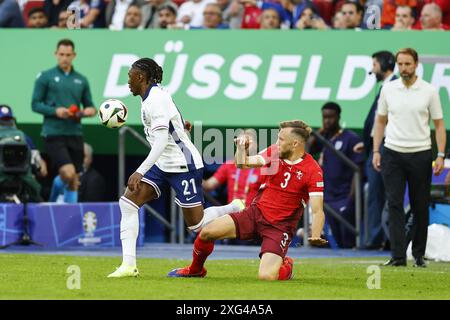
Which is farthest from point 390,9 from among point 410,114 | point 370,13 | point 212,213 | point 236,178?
point 212,213

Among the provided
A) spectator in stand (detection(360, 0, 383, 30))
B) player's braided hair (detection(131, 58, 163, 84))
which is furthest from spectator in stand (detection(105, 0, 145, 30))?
player's braided hair (detection(131, 58, 163, 84))

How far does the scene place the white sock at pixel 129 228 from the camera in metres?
12.9

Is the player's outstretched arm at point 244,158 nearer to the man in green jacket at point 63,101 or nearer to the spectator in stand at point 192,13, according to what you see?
the man in green jacket at point 63,101

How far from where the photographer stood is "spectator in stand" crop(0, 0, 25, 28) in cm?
2194

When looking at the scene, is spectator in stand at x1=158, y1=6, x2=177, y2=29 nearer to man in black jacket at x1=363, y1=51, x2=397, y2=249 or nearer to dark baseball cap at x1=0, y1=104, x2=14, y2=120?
dark baseball cap at x1=0, y1=104, x2=14, y2=120

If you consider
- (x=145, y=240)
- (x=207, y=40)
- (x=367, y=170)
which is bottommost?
(x=145, y=240)

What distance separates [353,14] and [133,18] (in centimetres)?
361

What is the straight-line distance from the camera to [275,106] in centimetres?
2030

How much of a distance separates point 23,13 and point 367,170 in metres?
7.66
